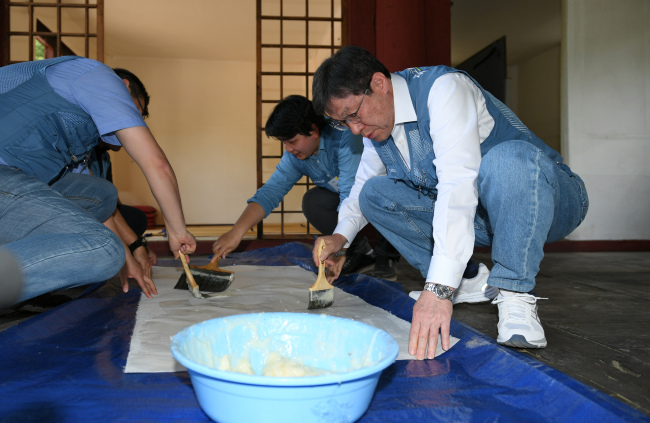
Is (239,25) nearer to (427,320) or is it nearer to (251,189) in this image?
(251,189)

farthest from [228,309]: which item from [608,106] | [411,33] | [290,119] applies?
[608,106]

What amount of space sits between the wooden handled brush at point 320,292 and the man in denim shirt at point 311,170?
1.79 feet

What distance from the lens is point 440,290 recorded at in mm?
1031

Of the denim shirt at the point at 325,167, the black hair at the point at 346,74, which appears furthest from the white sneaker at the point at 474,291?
the black hair at the point at 346,74

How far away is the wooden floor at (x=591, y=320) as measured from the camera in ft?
3.44

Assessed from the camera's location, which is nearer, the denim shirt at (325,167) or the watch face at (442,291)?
the watch face at (442,291)

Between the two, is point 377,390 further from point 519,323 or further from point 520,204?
point 520,204

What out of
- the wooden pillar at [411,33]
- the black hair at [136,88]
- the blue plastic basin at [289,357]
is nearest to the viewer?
the blue plastic basin at [289,357]

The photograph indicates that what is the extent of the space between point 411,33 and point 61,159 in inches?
105

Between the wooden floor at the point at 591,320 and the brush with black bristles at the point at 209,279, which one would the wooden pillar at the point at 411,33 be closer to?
the wooden floor at the point at 591,320

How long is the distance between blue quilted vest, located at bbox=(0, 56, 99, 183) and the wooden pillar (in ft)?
8.01

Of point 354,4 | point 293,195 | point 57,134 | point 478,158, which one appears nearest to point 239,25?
point 293,195

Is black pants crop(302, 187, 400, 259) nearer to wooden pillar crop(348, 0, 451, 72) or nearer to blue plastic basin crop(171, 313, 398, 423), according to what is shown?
wooden pillar crop(348, 0, 451, 72)

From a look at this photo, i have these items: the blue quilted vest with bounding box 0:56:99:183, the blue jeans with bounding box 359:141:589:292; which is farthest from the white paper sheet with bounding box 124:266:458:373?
the blue quilted vest with bounding box 0:56:99:183
